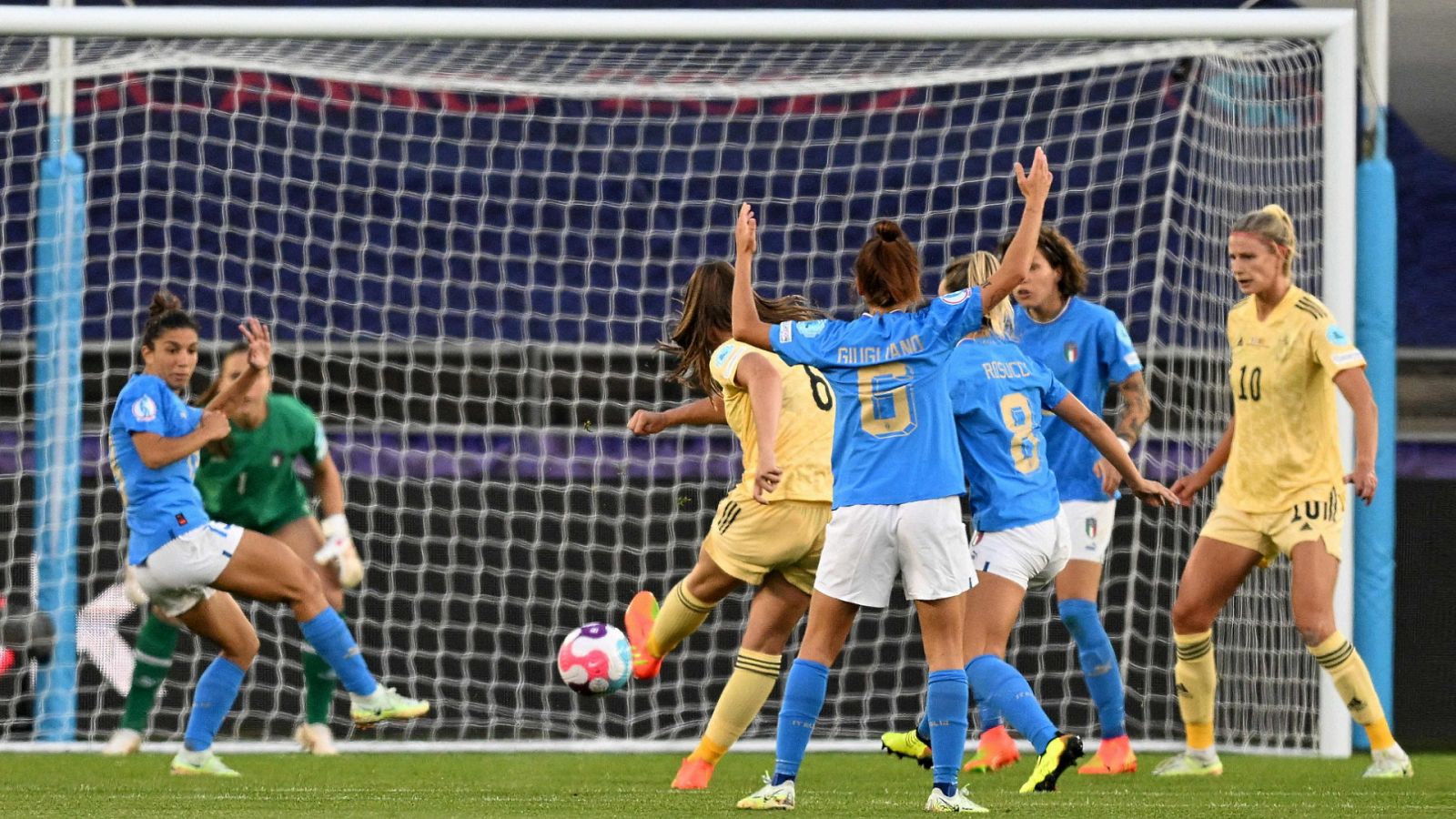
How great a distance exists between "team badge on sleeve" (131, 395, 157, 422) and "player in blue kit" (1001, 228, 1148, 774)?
266 centimetres

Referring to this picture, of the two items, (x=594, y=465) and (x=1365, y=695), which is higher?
(x=594, y=465)

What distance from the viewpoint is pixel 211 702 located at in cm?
588

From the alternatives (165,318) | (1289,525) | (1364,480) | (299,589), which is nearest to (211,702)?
(299,589)

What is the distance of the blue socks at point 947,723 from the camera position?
4258 mm

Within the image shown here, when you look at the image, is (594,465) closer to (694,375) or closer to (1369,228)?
(694,375)

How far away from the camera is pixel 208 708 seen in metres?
5.86

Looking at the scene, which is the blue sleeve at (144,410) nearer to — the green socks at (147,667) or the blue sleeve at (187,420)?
the blue sleeve at (187,420)

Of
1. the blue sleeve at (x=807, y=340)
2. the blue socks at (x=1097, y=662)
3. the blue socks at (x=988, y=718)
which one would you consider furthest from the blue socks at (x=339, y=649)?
the blue sleeve at (x=807, y=340)

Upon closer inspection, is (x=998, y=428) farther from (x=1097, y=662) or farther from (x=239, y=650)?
(x=239, y=650)

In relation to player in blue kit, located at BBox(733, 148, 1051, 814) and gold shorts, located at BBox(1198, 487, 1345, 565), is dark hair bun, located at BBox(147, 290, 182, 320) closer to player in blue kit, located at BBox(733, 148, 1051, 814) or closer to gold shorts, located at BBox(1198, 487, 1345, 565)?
player in blue kit, located at BBox(733, 148, 1051, 814)

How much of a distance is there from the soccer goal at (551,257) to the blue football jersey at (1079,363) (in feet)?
4.11

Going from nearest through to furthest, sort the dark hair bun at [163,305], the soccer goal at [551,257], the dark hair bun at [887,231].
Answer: the dark hair bun at [887,231], the dark hair bun at [163,305], the soccer goal at [551,257]

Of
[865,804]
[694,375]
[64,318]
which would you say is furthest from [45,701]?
[865,804]

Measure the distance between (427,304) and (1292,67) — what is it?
4241 mm
